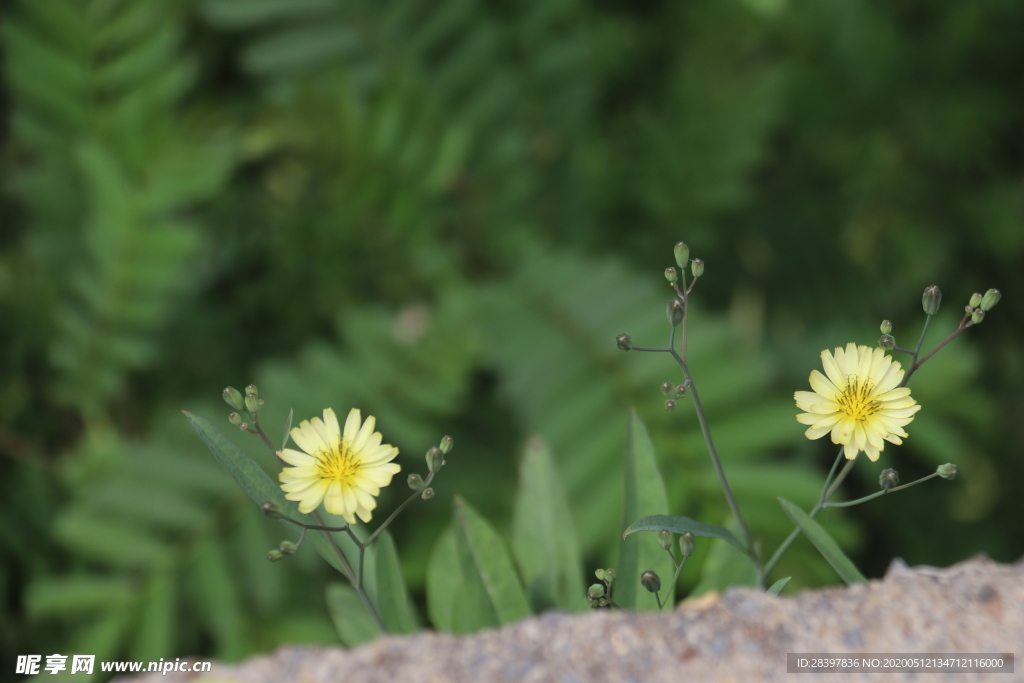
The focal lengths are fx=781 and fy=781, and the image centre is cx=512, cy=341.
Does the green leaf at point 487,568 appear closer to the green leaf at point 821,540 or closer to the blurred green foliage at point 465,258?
the green leaf at point 821,540

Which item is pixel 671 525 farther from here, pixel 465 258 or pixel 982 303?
pixel 465 258

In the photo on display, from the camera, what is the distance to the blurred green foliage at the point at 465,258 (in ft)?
2.62

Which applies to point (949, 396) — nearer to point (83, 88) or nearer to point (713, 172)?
point (713, 172)

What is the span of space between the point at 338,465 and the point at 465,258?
0.92 metres

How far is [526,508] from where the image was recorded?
37 cm

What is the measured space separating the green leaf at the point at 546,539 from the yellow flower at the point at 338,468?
4.1 inches

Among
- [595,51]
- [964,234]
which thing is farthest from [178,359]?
[964,234]

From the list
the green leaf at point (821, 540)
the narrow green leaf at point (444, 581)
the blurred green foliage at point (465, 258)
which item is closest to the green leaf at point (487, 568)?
the narrow green leaf at point (444, 581)

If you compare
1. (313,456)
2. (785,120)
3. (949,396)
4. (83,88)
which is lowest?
(313,456)

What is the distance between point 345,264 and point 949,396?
0.78m

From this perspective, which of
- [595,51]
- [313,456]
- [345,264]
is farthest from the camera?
[595,51]

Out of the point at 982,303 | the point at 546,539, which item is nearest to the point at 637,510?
the point at 546,539

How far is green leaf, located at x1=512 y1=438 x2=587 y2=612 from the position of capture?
36 cm

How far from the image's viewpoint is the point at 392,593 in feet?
1.06
